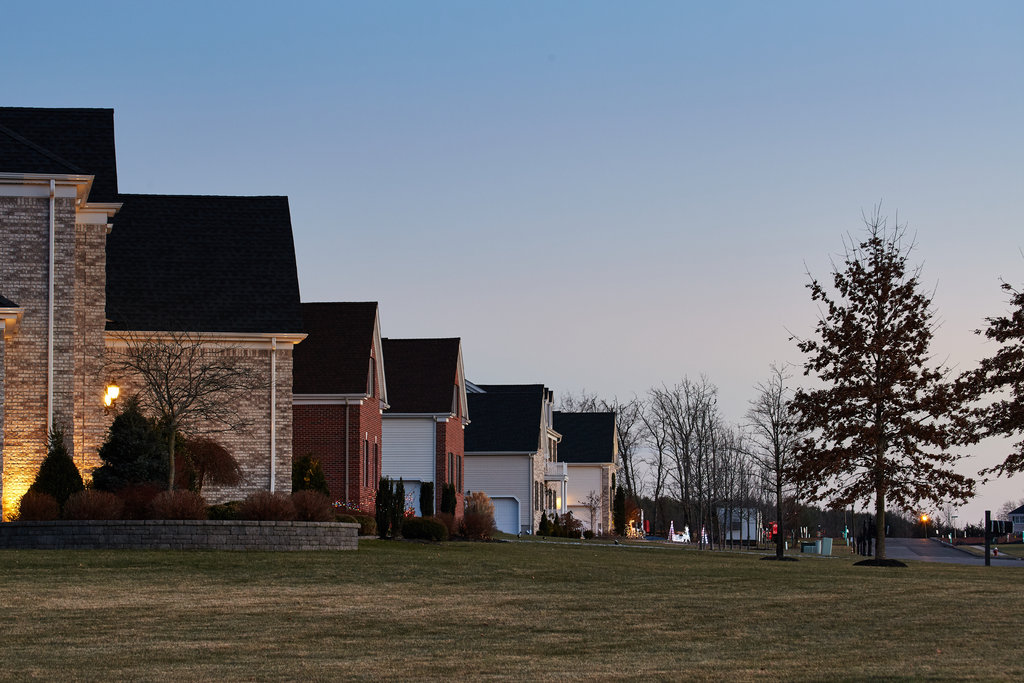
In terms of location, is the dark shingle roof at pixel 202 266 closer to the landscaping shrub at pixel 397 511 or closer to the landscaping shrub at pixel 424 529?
the landscaping shrub at pixel 397 511

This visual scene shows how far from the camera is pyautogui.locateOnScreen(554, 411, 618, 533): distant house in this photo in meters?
83.4

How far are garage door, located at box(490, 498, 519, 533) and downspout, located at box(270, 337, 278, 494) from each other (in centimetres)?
3158

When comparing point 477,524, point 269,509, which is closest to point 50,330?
point 269,509

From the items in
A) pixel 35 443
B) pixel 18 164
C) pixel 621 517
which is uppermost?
pixel 18 164

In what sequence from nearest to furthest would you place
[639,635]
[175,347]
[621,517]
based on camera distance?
[639,635] → [175,347] → [621,517]

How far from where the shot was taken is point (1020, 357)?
120 feet

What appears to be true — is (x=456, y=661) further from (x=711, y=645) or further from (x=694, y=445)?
(x=694, y=445)

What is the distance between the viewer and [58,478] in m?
28.1

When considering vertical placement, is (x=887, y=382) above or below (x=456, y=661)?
above

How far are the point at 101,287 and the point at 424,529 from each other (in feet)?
35.0

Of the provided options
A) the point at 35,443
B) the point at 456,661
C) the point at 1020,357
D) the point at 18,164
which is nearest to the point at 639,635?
the point at 456,661

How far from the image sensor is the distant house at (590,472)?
83.4 metres

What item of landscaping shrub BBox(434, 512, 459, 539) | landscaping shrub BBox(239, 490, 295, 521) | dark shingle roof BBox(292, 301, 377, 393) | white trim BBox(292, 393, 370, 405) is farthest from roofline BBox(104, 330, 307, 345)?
landscaping shrub BBox(239, 490, 295, 521)

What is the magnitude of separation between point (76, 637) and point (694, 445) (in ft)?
267
